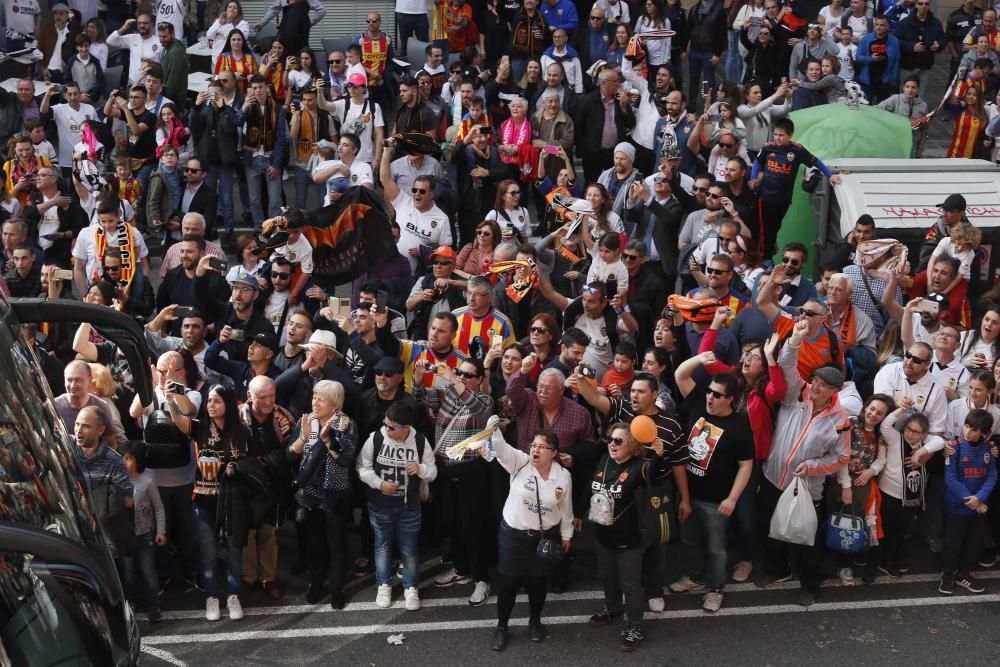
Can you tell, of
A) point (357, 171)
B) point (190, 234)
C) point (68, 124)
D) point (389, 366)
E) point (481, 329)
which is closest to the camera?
point (389, 366)

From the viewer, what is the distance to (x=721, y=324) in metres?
10.0

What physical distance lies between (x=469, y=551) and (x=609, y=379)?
1552 millimetres

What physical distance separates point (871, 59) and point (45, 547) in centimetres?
1583

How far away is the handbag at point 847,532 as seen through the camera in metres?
9.17

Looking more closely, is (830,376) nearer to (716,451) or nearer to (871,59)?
(716,451)

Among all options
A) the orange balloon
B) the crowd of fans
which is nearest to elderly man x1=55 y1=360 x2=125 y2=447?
the crowd of fans

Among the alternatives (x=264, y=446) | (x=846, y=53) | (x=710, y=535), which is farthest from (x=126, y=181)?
(x=846, y=53)

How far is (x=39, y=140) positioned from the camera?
1434 centimetres

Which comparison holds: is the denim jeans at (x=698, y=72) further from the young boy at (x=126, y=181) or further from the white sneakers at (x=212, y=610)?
the white sneakers at (x=212, y=610)

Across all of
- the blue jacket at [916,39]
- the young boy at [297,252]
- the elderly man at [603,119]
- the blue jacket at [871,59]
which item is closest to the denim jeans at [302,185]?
the elderly man at [603,119]

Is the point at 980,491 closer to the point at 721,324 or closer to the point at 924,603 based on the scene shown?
the point at 924,603

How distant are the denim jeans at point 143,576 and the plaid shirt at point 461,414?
2.02 m

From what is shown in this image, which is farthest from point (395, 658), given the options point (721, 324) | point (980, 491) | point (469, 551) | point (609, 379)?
point (980, 491)

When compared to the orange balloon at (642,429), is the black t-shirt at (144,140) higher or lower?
higher
